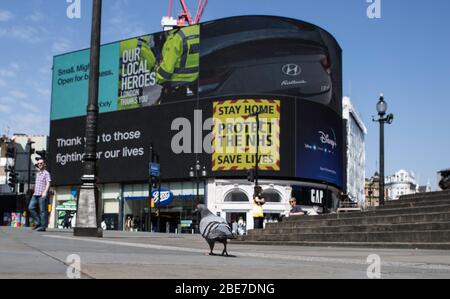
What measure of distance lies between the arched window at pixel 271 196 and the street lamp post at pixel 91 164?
165ft

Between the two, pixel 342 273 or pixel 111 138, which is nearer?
pixel 342 273

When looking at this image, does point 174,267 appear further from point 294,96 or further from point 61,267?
point 294,96

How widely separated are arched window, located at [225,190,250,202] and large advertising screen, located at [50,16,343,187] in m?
2.29

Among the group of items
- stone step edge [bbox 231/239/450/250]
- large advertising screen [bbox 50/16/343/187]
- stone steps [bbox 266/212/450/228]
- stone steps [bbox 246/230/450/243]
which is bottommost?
stone step edge [bbox 231/239/450/250]

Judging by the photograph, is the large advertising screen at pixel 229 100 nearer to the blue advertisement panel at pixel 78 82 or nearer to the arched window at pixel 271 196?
the blue advertisement panel at pixel 78 82

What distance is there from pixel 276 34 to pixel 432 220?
5183cm

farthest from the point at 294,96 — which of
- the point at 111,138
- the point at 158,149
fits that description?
the point at 111,138

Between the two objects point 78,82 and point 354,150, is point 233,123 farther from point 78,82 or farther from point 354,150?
point 354,150

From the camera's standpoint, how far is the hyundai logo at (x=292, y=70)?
6475 centimetres

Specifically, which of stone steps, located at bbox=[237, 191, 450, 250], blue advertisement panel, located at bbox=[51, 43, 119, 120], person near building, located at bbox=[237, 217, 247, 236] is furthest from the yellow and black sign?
stone steps, located at bbox=[237, 191, 450, 250]

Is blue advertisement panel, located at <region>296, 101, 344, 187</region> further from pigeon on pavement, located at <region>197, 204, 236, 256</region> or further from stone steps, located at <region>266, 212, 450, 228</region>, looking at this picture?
pigeon on pavement, located at <region>197, 204, 236, 256</region>

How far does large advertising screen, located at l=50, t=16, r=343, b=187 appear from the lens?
6444 cm

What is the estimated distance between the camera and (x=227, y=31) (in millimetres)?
66375

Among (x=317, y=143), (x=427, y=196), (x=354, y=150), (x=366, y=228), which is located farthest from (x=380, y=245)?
(x=354, y=150)
